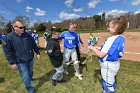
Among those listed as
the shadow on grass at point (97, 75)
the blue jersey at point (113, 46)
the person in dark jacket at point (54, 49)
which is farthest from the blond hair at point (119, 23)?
the shadow on grass at point (97, 75)

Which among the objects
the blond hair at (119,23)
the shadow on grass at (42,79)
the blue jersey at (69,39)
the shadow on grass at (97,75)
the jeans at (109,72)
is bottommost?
the shadow on grass at (97,75)

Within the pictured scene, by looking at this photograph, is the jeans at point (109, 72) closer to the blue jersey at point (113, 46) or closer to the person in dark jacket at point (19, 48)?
the blue jersey at point (113, 46)

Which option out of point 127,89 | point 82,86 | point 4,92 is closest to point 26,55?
point 4,92

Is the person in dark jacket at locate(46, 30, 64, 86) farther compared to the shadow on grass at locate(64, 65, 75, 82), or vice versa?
the shadow on grass at locate(64, 65, 75, 82)

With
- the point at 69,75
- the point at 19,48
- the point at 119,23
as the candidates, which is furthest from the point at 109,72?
the point at 69,75

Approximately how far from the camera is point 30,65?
5.17 m

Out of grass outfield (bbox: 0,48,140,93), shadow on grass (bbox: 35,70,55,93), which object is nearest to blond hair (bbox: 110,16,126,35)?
grass outfield (bbox: 0,48,140,93)

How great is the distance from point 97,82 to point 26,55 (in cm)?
258

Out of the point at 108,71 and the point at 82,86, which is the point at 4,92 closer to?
the point at 82,86

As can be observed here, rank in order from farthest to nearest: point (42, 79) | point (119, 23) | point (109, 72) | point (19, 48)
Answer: point (42, 79) < point (19, 48) < point (109, 72) < point (119, 23)

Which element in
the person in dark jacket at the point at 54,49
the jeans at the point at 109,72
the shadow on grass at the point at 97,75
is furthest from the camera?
the shadow on grass at the point at 97,75

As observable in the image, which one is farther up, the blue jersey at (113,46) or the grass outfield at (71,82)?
the blue jersey at (113,46)

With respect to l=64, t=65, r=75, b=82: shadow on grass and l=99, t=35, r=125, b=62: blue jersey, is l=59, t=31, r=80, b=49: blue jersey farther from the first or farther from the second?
l=99, t=35, r=125, b=62: blue jersey

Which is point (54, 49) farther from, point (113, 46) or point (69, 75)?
point (113, 46)
